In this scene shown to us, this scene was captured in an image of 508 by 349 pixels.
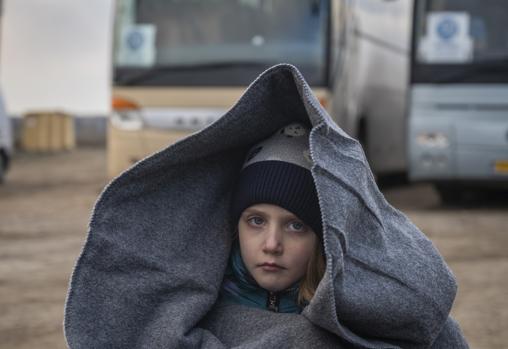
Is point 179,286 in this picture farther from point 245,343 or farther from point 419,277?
point 419,277

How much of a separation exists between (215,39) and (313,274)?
1106cm

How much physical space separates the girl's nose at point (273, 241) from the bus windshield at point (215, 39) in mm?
10625

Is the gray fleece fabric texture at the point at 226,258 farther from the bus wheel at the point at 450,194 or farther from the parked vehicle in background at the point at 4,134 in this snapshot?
the parked vehicle in background at the point at 4,134

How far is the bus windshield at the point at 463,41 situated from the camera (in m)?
13.6

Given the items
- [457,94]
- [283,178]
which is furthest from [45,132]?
[283,178]

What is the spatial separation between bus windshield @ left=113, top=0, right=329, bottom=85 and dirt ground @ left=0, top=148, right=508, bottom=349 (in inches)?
71.1

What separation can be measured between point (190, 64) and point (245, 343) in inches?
438

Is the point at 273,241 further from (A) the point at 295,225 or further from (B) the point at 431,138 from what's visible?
(B) the point at 431,138

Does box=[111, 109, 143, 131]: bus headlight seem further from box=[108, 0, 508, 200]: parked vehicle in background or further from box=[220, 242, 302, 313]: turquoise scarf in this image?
box=[220, 242, 302, 313]: turquoise scarf

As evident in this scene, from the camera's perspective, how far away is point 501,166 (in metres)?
13.5

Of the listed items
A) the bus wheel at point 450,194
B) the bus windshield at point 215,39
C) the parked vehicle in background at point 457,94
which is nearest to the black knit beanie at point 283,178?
the bus windshield at point 215,39

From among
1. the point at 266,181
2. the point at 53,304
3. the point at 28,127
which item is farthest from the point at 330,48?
the point at 28,127

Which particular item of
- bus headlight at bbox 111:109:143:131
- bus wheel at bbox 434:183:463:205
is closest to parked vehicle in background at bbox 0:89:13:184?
bus headlight at bbox 111:109:143:131

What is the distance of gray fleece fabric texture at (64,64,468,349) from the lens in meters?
2.42
